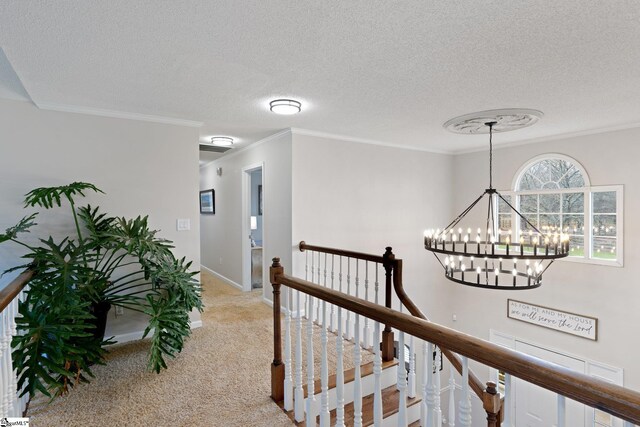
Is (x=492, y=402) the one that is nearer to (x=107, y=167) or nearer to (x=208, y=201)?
(x=107, y=167)

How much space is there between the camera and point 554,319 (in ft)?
15.2

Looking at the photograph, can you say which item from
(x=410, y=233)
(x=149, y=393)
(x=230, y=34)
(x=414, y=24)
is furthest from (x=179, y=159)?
(x=410, y=233)

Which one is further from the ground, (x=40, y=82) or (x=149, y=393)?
(x=40, y=82)

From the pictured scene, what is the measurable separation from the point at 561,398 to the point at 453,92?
2.47 metres

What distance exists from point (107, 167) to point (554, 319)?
19.3ft

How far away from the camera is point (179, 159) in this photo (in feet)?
11.7

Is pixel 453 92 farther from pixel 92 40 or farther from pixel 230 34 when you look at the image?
pixel 92 40

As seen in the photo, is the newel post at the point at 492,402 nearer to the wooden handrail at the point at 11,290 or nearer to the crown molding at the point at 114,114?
the wooden handrail at the point at 11,290

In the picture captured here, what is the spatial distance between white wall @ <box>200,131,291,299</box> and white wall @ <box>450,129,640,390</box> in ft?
11.5

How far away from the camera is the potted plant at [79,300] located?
1955mm

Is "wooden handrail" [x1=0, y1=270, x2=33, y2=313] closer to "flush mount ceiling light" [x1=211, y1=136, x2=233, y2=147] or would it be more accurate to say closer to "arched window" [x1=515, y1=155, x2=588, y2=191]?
"flush mount ceiling light" [x1=211, y1=136, x2=233, y2=147]

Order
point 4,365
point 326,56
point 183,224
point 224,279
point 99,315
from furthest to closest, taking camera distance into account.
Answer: point 224,279 < point 183,224 < point 99,315 < point 326,56 < point 4,365

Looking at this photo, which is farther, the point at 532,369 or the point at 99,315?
the point at 99,315

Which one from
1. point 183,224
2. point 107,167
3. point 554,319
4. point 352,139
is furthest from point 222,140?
point 554,319
